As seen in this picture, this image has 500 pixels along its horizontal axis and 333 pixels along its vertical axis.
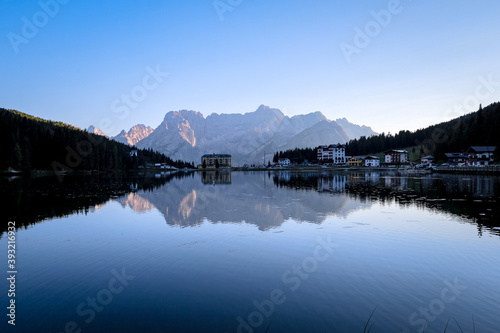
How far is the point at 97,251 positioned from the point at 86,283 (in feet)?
22.1

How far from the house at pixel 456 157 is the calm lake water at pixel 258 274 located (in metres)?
182

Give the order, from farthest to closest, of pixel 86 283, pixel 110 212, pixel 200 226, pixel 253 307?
pixel 110 212, pixel 200 226, pixel 86 283, pixel 253 307

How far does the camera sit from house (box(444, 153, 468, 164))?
18166cm

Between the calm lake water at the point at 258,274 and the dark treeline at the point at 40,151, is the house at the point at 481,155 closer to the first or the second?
the calm lake water at the point at 258,274

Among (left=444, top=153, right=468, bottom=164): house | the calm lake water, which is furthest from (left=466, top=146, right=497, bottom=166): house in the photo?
the calm lake water

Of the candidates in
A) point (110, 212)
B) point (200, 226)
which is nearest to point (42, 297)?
point (200, 226)

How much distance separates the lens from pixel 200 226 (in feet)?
99.2

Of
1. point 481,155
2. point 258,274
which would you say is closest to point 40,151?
point 258,274

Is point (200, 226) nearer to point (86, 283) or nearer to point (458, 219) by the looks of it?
point (86, 283)

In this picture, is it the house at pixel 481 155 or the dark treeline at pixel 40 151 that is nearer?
the dark treeline at pixel 40 151

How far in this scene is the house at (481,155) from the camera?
161m

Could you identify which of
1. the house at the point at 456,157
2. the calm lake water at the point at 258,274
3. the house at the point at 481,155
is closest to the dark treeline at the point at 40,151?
the calm lake water at the point at 258,274

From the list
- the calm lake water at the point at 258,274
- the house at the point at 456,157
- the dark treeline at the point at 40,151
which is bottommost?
the calm lake water at the point at 258,274

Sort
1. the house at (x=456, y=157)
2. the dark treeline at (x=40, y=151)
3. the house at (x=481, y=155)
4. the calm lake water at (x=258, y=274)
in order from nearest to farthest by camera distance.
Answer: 1. the calm lake water at (x=258, y=274)
2. the dark treeline at (x=40, y=151)
3. the house at (x=481, y=155)
4. the house at (x=456, y=157)
